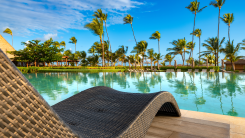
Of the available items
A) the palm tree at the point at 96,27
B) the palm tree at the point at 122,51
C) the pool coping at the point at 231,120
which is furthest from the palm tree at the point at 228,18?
the pool coping at the point at 231,120

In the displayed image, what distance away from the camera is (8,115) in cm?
52

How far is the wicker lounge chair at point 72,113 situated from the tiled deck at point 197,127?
0.71 ft

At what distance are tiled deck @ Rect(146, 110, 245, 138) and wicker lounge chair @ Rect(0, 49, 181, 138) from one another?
8.5 inches

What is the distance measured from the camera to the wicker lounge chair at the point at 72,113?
0.53 m

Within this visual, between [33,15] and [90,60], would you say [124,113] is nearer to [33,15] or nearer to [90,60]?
[90,60]

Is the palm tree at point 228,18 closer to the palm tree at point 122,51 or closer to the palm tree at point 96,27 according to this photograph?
the palm tree at point 122,51

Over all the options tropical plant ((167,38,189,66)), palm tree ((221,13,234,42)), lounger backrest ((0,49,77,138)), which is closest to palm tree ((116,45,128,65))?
tropical plant ((167,38,189,66))

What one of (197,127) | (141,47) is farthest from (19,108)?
(141,47)

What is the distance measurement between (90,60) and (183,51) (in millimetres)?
21897

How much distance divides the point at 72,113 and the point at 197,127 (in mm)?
1564

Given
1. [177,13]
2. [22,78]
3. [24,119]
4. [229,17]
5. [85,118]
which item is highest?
[177,13]

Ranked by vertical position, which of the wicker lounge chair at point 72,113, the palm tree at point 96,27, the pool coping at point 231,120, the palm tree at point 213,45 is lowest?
the pool coping at point 231,120

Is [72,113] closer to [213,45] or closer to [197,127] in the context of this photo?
[197,127]

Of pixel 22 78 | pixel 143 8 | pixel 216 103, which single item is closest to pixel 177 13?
pixel 143 8
